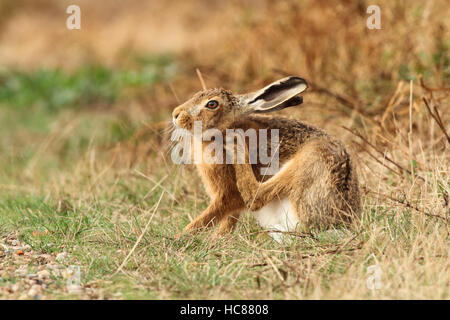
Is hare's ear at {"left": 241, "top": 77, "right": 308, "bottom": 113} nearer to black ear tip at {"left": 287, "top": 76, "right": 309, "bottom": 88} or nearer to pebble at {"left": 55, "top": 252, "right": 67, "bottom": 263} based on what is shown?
black ear tip at {"left": 287, "top": 76, "right": 309, "bottom": 88}

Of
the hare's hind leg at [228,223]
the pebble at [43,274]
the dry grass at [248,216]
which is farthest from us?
the hare's hind leg at [228,223]

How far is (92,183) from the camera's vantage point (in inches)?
257

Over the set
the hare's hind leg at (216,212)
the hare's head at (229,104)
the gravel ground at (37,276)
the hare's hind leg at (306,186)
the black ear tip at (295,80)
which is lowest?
the gravel ground at (37,276)

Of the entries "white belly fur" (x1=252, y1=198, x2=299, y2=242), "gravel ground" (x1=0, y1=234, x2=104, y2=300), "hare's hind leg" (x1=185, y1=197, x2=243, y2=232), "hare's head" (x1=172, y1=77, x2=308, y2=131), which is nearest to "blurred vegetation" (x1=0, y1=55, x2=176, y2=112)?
"hare's head" (x1=172, y1=77, x2=308, y2=131)

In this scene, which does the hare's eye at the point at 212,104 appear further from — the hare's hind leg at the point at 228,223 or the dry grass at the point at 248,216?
the dry grass at the point at 248,216

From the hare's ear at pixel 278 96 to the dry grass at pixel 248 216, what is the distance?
747 millimetres

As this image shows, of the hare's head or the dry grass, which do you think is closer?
the dry grass

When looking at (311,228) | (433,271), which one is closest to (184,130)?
(311,228)

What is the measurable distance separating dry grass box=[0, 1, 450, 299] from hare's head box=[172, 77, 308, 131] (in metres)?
0.77

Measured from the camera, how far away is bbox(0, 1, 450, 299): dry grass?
4.12m

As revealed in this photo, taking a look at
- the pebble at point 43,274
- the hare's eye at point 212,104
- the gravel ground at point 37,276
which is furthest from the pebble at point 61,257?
the hare's eye at point 212,104

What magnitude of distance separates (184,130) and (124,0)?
1895cm

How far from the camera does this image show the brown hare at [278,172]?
4742 mm
